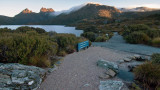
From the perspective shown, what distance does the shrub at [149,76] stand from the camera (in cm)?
360

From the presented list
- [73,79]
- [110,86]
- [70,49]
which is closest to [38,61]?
[73,79]

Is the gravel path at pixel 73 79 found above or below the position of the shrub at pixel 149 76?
below

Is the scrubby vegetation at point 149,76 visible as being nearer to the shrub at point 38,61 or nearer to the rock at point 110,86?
the rock at point 110,86

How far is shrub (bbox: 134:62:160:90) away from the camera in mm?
3600

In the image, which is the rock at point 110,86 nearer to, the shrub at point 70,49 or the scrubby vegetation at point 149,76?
the scrubby vegetation at point 149,76

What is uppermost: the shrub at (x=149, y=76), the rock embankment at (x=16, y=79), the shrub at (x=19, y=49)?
the shrub at (x=19, y=49)

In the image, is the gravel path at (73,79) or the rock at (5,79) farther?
the gravel path at (73,79)

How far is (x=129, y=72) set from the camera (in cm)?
494

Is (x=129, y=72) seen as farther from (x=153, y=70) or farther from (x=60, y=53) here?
(x=60, y=53)

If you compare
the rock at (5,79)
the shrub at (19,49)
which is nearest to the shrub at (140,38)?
the shrub at (19,49)

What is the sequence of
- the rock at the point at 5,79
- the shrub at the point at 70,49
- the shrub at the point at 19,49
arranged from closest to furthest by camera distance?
1. the rock at the point at 5,79
2. the shrub at the point at 19,49
3. the shrub at the point at 70,49

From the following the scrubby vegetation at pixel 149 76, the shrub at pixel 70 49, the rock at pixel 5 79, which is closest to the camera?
the rock at pixel 5 79

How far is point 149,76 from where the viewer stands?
3723 millimetres

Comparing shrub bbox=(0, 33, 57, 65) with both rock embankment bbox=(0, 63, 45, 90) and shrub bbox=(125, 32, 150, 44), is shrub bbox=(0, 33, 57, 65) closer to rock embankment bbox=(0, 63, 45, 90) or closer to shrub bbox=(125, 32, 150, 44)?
rock embankment bbox=(0, 63, 45, 90)
